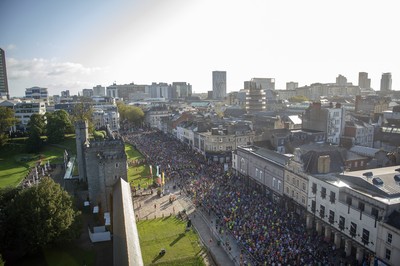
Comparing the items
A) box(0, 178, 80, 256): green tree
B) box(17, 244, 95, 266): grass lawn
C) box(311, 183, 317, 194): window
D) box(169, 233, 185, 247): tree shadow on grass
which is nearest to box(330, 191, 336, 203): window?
box(311, 183, 317, 194): window

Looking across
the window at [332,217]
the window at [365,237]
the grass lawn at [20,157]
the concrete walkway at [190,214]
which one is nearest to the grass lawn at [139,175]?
the concrete walkway at [190,214]

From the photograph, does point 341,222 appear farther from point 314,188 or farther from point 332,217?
point 314,188

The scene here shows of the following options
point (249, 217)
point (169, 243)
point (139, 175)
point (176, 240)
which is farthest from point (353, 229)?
point (139, 175)

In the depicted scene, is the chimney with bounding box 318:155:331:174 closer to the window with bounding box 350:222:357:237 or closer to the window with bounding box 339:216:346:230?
the window with bounding box 339:216:346:230

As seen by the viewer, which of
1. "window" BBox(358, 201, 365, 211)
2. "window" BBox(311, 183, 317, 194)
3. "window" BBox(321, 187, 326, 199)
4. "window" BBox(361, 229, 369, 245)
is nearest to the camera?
"window" BBox(361, 229, 369, 245)

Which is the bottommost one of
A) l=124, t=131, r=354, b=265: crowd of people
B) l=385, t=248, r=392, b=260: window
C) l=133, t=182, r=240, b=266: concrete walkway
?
l=133, t=182, r=240, b=266: concrete walkway

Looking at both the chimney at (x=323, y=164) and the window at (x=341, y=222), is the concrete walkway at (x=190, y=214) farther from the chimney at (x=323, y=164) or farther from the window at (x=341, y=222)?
the chimney at (x=323, y=164)
